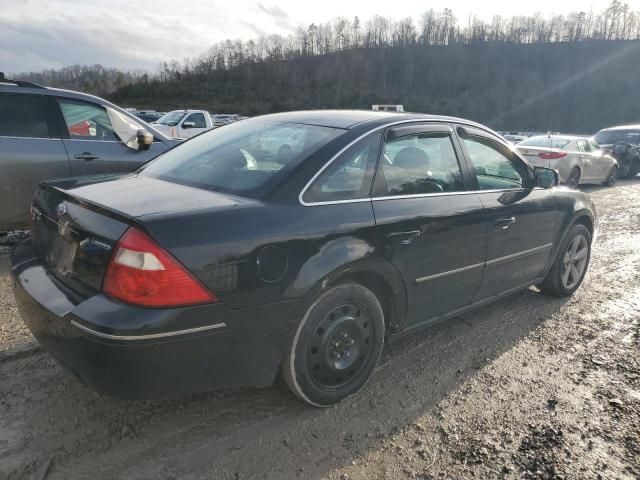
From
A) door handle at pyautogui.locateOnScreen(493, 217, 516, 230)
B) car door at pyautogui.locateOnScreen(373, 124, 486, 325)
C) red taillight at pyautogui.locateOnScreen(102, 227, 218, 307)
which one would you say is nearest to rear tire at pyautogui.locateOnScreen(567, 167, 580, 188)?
door handle at pyautogui.locateOnScreen(493, 217, 516, 230)

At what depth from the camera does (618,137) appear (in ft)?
51.8

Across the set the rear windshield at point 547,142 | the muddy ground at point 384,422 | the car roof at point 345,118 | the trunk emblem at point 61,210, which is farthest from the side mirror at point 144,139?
the rear windshield at point 547,142

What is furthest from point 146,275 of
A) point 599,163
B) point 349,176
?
point 599,163

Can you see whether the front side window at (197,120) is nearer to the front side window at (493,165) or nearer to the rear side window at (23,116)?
the rear side window at (23,116)

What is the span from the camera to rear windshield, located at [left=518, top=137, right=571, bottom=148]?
39.7ft

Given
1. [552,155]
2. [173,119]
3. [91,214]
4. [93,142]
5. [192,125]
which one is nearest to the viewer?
[91,214]

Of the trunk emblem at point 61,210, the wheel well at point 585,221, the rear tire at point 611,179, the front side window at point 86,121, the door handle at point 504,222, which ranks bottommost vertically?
the rear tire at point 611,179

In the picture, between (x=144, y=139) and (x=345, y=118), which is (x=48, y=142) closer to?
(x=144, y=139)

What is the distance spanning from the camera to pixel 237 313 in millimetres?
2203

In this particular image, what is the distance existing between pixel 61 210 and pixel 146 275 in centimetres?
76

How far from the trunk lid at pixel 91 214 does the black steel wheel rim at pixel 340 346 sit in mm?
841

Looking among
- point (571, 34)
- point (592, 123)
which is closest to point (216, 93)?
point (592, 123)

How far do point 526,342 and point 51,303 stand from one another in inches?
124

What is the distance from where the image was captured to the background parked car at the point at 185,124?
16469 millimetres
